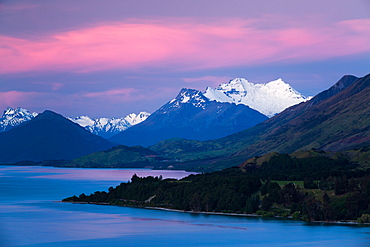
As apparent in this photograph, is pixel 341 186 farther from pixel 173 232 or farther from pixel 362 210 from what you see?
pixel 173 232

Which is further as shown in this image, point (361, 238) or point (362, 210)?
point (362, 210)

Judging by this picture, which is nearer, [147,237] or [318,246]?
[318,246]

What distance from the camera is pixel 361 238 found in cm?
14700

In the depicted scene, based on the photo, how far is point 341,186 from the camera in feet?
622

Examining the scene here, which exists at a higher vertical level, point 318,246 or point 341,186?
point 341,186

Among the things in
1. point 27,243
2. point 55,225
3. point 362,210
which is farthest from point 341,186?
point 27,243

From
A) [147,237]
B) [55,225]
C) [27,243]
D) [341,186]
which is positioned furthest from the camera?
[341,186]

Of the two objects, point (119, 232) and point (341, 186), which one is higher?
point (341, 186)

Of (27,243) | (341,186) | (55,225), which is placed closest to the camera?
(27,243)

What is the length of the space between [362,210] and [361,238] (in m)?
31.0

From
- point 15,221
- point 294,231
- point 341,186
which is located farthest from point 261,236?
point 15,221

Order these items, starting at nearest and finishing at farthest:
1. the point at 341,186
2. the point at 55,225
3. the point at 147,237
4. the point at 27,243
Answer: the point at 27,243, the point at 147,237, the point at 55,225, the point at 341,186

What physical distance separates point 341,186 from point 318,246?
53.4 m

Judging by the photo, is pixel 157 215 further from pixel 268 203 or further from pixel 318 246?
pixel 318 246
